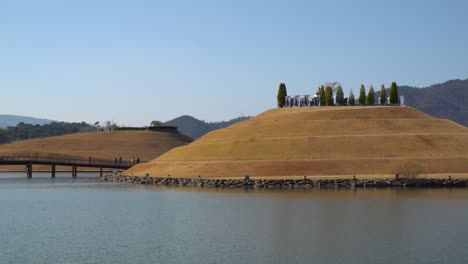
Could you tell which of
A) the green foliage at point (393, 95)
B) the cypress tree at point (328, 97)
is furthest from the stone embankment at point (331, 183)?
the green foliage at point (393, 95)

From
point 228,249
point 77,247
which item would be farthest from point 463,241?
point 77,247

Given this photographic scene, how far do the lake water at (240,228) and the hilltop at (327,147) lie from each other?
20.6 metres

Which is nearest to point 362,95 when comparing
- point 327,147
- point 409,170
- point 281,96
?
point 281,96

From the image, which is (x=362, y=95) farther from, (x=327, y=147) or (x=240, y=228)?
(x=240, y=228)

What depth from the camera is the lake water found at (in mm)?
42656

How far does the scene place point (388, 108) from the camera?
419 feet

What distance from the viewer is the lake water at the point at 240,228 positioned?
42.7 meters

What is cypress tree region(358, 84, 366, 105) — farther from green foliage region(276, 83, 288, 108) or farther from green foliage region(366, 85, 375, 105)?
green foliage region(276, 83, 288, 108)

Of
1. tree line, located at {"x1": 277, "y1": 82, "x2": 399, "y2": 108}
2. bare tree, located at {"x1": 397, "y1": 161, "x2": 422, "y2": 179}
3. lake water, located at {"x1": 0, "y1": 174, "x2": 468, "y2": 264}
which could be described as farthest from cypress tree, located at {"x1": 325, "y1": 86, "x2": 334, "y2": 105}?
lake water, located at {"x1": 0, "y1": 174, "x2": 468, "y2": 264}

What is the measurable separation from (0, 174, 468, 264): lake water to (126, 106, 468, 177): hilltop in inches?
812

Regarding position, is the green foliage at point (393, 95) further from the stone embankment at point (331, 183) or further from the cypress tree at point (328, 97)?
the stone embankment at point (331, 183)

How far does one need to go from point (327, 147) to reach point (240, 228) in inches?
2267

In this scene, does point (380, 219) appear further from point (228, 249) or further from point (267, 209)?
point (228, 249)

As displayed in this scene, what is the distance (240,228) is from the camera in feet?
175
